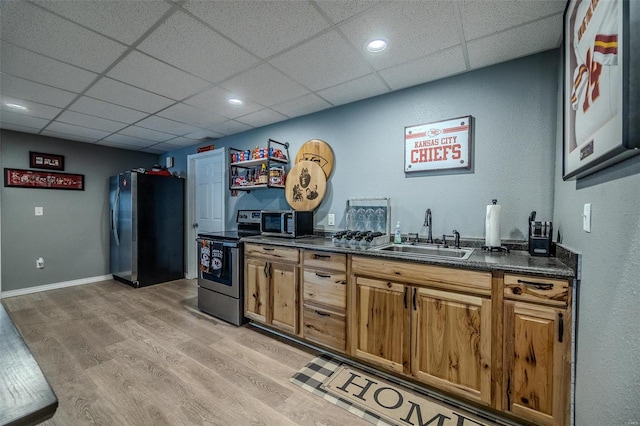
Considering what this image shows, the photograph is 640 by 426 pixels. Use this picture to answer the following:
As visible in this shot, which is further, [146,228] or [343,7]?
[146,228]

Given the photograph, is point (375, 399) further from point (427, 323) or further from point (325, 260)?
point (325, 260)

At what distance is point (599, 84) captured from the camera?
1.03 metres

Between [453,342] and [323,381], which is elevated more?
[453,342]

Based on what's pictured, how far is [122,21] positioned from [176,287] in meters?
3.67

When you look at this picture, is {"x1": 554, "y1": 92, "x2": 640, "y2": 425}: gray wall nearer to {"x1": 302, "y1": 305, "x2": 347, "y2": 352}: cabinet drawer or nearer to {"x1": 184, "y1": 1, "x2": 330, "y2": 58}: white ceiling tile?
{"x1": 302, "y1": 305, "x2": 347, "y2": 352}: cabinet drawer

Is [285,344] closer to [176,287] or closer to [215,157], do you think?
[176,287]

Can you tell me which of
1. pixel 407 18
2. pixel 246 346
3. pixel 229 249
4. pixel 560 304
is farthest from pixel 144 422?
pixel 407 18

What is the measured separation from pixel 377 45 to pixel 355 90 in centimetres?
71

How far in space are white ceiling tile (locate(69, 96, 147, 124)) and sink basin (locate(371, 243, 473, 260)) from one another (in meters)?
3.21

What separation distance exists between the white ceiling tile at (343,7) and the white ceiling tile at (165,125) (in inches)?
107

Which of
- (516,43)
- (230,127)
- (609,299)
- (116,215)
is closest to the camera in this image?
(609,299)

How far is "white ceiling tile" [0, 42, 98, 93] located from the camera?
1947 mm

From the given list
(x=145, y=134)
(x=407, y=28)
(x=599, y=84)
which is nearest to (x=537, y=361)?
(x=599, y=84)

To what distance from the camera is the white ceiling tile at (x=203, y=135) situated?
12.9 feet
